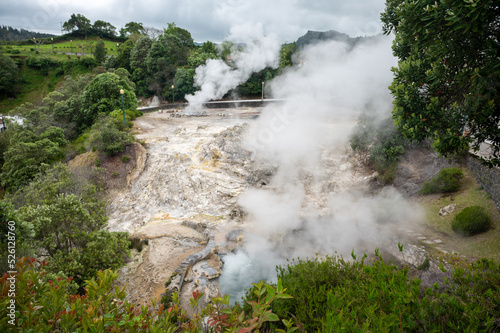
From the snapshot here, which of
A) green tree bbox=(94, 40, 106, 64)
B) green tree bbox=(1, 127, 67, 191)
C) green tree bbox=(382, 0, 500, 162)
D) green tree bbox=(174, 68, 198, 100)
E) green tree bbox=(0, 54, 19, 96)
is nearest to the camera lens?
green tree bbox=(382, 0, 500, 162)

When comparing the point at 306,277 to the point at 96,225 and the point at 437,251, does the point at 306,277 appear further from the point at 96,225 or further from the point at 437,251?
the point at 96,225

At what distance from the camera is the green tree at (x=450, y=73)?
457cm

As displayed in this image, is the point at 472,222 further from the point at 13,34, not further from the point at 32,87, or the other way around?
the point at 13,34

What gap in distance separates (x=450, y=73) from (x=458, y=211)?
5485mm

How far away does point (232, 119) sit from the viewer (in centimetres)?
2403

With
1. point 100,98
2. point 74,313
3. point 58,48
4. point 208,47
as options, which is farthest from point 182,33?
point 74,313

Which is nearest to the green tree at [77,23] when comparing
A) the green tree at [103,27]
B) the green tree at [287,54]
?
the green tree at [103,27]

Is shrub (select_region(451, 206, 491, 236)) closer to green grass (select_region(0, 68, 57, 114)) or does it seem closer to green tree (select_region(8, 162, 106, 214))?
green tree (select_region(8, 162, 106, 214))

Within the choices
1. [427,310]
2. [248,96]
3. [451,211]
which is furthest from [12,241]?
[248,96]

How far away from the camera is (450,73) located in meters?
5.65

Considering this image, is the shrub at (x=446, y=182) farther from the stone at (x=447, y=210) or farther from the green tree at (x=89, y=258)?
the green tree at (x=89, y=258)

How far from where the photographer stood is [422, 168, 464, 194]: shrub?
394 inches

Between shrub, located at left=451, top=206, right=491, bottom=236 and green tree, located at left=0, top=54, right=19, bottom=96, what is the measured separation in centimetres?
5817

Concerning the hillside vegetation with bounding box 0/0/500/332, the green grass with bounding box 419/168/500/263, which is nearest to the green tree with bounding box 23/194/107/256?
the hillside vegetation with bounding box 0/0/500/332
